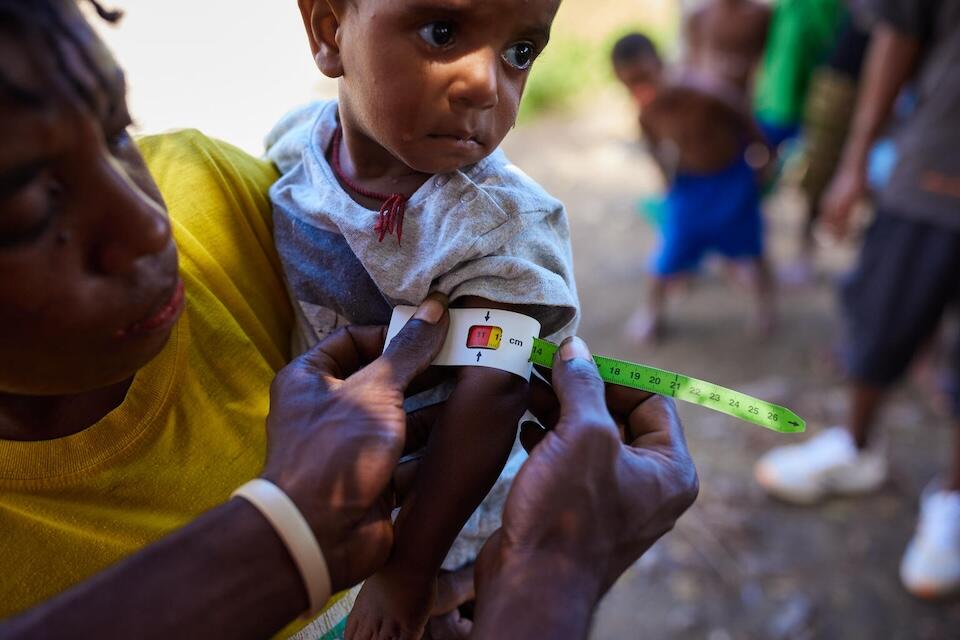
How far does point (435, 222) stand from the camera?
1.43m

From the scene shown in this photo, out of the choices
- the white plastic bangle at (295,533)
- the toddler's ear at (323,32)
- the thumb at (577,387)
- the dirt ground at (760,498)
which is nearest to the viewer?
the white plastic bangle at (295,533)

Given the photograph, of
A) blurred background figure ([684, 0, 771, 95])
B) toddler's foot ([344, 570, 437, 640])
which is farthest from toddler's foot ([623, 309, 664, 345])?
toddler's foot ([344, 570, 437, 640])

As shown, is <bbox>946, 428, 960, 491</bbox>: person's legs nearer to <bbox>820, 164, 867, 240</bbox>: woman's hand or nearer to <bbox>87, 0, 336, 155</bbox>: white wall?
<bbox>820, 164, 867, 240</bbox>: woman's hand

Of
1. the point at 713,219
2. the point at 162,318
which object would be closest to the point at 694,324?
the point at 713,219

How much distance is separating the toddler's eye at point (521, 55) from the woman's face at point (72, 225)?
0.62 meters

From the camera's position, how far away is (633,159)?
764 centimetres

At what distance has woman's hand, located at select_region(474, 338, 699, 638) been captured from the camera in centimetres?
111

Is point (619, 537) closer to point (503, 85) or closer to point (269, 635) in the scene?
point (269, 635)

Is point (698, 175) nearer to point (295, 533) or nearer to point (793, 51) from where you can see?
point (793, 51)

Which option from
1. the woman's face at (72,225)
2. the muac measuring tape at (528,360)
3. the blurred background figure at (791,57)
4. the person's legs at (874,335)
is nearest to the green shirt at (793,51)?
the blurred background figure at (791,57)

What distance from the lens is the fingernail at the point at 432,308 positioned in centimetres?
138

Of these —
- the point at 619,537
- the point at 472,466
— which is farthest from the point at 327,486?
the point at 619,537

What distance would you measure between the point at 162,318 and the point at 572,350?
65 centimetres

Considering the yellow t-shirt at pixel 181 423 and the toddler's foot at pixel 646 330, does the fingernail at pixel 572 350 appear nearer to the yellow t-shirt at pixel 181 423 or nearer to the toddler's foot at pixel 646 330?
the yellow t-shirt at pixel 181 423
